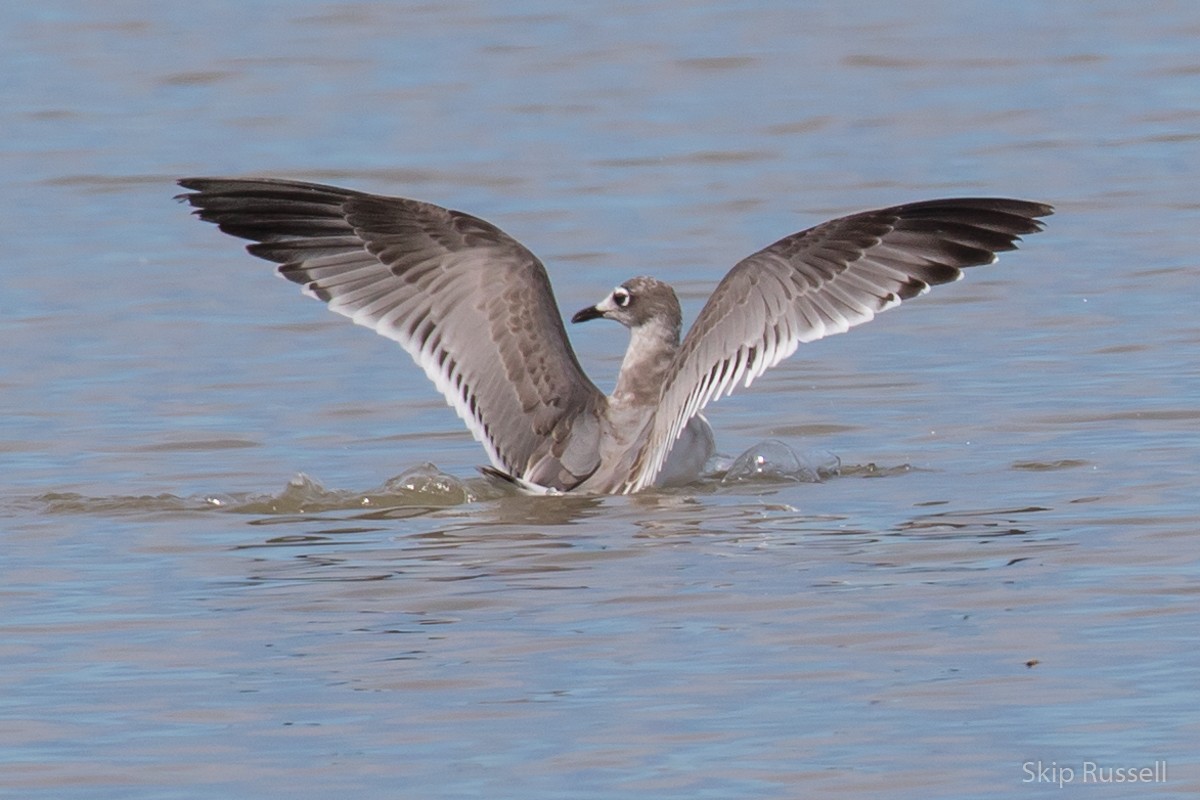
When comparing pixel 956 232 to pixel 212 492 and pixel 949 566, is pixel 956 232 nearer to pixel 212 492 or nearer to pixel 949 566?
pixel 949 566

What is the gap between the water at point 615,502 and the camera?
6.16 metres

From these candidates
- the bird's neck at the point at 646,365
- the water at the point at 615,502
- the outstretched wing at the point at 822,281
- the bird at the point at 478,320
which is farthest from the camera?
the bird's neck at the point at 646,365

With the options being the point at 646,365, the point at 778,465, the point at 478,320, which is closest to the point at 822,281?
the point at 778,465

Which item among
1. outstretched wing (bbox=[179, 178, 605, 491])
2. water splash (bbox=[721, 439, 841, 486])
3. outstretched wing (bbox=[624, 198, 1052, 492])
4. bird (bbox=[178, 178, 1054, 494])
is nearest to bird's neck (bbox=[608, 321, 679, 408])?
bird (bbox=[178, 178, 1054, 494])

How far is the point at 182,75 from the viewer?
→ 23.3 metres

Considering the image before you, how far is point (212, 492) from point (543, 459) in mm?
1238

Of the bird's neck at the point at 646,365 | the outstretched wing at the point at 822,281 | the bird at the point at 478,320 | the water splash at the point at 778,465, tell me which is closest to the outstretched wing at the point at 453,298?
the bird at the point at 478,320

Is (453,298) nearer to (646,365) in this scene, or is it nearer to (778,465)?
(646,365)

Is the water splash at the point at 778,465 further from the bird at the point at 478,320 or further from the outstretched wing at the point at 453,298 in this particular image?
the outstretched wing at the point at 453,298

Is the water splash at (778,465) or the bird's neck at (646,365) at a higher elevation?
the bird's neck at (646,365)

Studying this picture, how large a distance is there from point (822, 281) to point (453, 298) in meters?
1.50

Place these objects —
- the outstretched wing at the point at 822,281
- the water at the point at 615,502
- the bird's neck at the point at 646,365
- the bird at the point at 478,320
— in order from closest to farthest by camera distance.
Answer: the water at the point at 615,502, the outstretched wing at the point at 822,281, the bird at the point at 478,320, the bird's neck at the point at 646,365

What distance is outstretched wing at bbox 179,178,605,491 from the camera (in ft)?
32.7

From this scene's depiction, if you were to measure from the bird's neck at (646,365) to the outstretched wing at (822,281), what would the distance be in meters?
0.59
